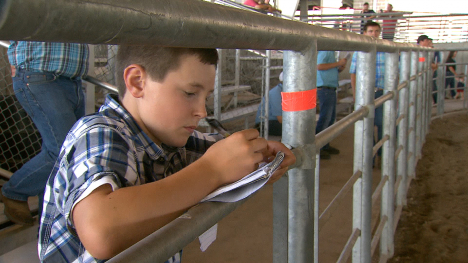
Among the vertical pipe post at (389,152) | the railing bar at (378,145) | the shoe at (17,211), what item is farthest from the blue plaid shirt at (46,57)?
the vertical pipe post at (389,152)

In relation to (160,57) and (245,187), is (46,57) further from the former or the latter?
(245,187)

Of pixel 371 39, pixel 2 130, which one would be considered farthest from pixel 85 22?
pixel 2 130

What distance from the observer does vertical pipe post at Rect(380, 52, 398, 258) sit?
2.07 metres

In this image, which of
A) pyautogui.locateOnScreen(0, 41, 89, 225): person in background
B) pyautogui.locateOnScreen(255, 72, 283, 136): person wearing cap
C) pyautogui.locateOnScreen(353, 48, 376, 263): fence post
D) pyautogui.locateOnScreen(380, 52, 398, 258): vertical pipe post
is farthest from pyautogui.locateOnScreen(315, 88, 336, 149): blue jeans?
pyautogui.locateOnScreen(0, 41, 89, 225): person in background

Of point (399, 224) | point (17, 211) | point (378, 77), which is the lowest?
point (399, 224)

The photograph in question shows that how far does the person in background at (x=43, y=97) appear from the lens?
6.01 feet

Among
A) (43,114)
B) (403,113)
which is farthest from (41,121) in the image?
(403,113)

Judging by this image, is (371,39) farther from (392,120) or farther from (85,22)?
(85,22)

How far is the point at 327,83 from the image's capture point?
4230mm

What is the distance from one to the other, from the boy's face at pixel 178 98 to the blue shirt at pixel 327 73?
11.8 feet

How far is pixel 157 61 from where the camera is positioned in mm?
718

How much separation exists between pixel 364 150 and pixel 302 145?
0.75 meters

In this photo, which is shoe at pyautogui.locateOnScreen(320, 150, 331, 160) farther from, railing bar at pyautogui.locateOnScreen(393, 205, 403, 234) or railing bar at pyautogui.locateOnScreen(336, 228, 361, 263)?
railing bar at pyautogui.locateOnScreen(336, 228, 361, 263)

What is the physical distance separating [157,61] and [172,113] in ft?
0.32
